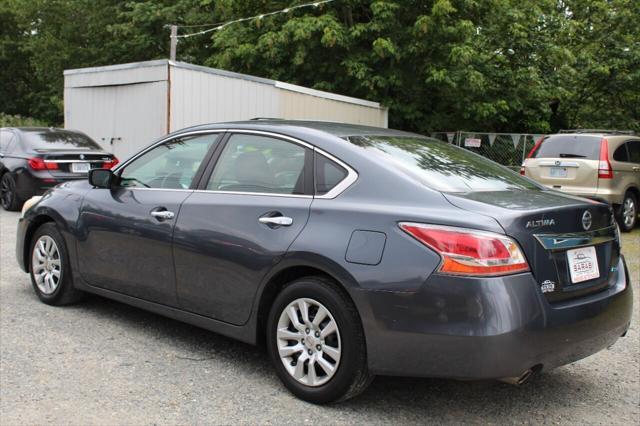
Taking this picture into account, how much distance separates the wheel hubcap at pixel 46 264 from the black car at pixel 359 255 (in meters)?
0.65

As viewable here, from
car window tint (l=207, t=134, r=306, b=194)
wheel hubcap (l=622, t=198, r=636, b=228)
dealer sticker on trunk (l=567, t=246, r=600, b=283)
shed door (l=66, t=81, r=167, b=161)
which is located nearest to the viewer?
dealer sticker on trunk (l=567, t=246, r=600, b=283)

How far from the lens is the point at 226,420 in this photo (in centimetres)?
331

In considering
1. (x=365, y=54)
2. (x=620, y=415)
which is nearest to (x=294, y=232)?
(x=620, y=415)

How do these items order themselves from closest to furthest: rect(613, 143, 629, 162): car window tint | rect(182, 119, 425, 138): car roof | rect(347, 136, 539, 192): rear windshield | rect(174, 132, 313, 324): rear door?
rect(347, 136, 539, 192): rear windshield, rect(174, 132, 313, 324): rear door, rect(182, 119, 425, 138): car roof, rect(613, 143, 629, 162): car window tint

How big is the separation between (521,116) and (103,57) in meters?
20.0

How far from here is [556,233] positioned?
3.25m

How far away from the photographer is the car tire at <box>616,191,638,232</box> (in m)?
11.2

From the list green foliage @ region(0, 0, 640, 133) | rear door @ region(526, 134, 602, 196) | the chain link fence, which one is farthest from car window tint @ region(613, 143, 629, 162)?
green foliage @ region(0, 0, 640, 133)

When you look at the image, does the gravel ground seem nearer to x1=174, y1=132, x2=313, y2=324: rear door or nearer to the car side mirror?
x1=174, y1=132, x2=313, y2=324: rear door

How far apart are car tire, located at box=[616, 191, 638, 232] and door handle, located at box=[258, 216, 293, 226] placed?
9.05 meters

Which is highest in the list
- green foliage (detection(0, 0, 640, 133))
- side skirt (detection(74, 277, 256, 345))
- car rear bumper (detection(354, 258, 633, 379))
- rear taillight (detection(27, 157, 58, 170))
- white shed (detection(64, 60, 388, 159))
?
green foliage (detection(0, 0, 640, 133))

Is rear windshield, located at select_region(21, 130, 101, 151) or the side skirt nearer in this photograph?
the side skirt

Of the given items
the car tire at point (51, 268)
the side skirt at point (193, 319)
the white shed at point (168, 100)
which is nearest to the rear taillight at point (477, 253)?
the side skirt at point (193, 319)

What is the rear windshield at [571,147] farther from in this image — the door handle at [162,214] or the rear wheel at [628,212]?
the door handle at [162,214]
